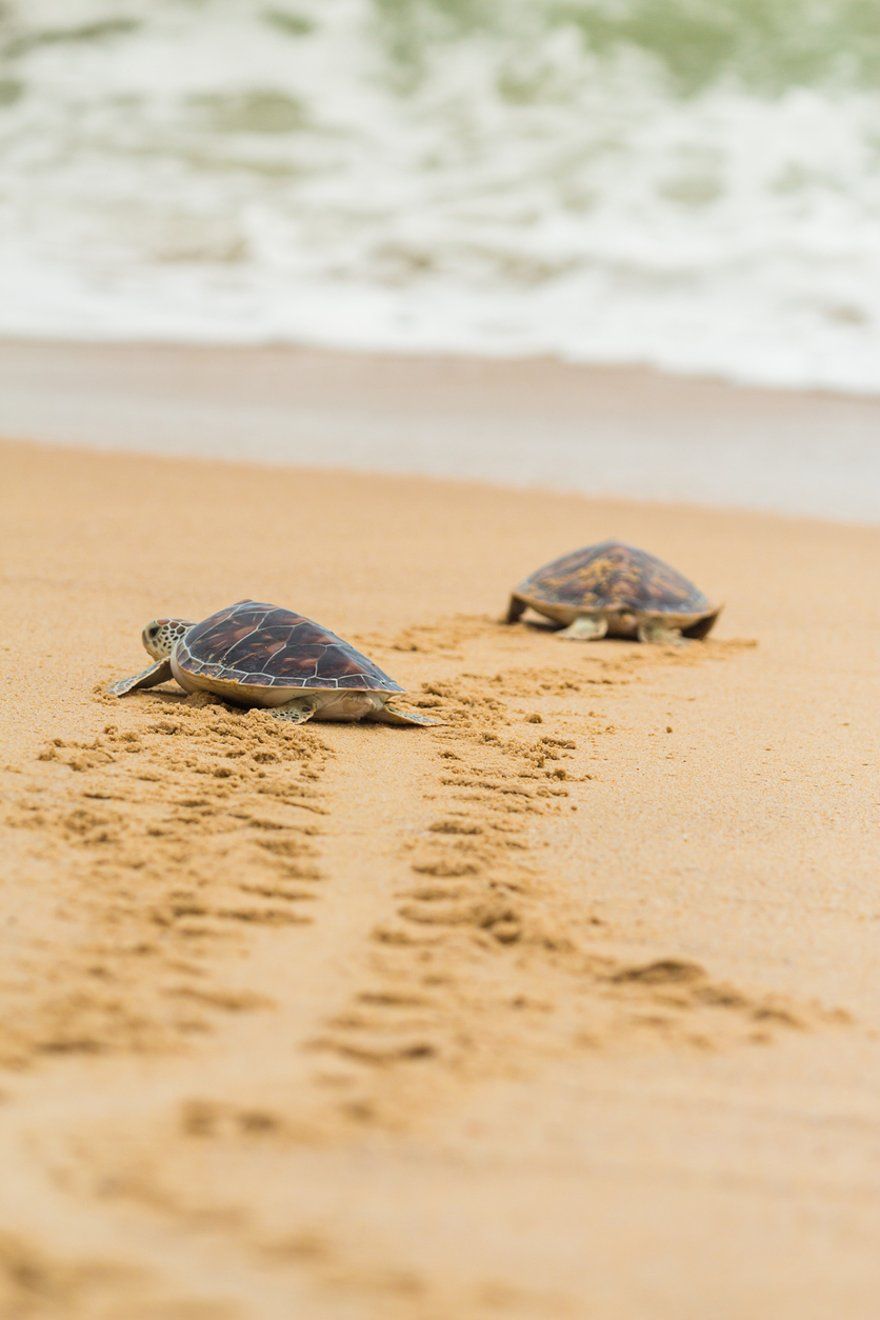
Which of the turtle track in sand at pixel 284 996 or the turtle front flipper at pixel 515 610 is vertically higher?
the turtle front flipper at pixel 515 610

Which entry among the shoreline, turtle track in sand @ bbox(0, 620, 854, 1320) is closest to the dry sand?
turtle track in sand @ bbox(0, 620, 854, 1320)

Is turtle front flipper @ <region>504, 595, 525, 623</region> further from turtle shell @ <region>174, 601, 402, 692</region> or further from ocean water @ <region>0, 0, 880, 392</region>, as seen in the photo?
ocean water @ <region>0, 0, 880, 392</region>

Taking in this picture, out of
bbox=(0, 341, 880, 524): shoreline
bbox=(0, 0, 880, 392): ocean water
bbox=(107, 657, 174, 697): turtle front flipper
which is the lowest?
bbox=(107, 657, 174, 697): turtle front flipper

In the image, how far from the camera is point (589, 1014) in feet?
7.98

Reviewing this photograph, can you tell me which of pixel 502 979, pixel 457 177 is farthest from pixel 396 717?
pixel 457 177

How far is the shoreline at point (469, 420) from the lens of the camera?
11.1m

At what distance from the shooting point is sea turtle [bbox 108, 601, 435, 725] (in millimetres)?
4289

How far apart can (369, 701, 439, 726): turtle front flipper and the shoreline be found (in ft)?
20.6

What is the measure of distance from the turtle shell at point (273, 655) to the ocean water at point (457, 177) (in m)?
13.1

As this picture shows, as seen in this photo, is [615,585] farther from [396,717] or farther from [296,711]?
[296,711]

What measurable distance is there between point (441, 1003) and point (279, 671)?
2.04 m

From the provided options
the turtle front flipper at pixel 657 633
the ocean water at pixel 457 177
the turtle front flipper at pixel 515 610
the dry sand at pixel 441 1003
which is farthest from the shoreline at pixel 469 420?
the dry sand at pixel 441 1003

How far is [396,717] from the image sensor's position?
14.5 feet

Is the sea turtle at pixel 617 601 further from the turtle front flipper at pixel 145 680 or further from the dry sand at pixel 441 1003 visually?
the turtle front flipper at pixel 145 680
